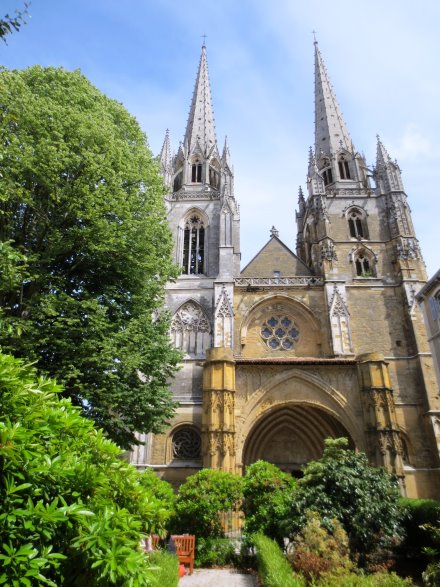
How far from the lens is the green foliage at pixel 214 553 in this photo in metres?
10.1

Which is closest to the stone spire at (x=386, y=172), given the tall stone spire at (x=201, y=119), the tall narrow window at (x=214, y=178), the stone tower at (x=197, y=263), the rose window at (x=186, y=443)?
the stone tower at (x=197, y=263)

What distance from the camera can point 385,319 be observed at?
22.7 meters

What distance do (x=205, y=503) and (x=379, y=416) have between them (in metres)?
8.70

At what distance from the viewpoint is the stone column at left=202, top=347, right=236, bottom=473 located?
15461 mm

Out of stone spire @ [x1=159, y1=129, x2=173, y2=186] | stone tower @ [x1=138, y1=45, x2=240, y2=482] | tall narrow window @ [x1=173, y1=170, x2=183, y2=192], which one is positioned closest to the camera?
stone tower @ [x1=138, y1=45, x2=240, y2=482]

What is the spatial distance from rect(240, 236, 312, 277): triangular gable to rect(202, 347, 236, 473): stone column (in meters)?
→ 9.20

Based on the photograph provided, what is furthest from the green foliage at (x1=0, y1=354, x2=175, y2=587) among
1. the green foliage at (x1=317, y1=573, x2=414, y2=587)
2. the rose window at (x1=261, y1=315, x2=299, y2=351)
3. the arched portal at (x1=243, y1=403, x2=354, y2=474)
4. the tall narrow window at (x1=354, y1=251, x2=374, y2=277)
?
the tall narrow window at (x1=354, y1=251, x2=374, y2=277)

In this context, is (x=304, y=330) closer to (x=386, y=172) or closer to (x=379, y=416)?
(x=379, y=416)

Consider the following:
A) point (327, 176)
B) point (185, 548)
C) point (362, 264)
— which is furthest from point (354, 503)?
point (327, 176)

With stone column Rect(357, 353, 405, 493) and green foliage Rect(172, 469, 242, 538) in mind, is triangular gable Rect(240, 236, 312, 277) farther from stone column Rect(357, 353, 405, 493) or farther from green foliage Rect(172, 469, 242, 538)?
green foliage Rect(172, 469, 242, 538)

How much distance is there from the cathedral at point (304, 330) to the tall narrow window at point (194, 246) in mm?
85

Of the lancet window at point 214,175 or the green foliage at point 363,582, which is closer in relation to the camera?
the green foliage at point 363,582

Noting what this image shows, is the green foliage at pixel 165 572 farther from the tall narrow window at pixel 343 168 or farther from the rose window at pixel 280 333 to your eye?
the tall narrow window at pixel 343 168

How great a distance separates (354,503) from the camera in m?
9.46
